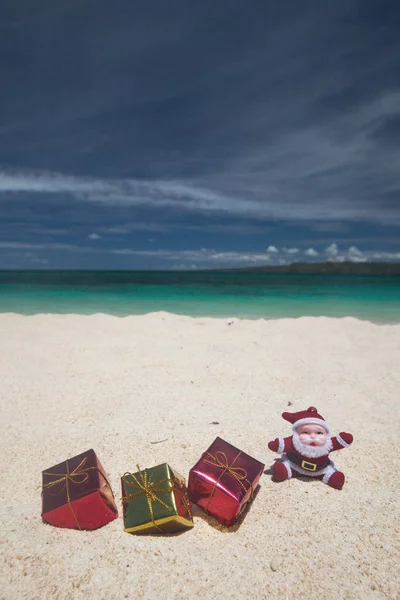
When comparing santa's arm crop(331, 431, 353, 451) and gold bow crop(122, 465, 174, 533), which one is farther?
santa's arm crop(331, 431, 353, 451)

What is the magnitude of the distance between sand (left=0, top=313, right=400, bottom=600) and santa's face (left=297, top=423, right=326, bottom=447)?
0.35 metres

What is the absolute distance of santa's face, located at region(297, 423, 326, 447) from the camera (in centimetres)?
300

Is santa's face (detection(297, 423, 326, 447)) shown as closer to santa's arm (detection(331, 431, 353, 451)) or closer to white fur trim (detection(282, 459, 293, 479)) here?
santa's arm (detection(331, 431, 353, 451))

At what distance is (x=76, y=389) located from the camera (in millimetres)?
4906

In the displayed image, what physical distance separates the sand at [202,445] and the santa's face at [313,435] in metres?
0.35

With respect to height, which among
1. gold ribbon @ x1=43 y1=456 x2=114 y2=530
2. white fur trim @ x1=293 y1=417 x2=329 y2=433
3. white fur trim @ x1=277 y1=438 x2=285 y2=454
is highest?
white fur trim @ x1=293 y1=417 x2=329 y2=433

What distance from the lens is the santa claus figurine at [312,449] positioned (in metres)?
2.99

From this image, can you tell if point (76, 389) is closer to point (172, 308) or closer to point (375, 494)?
point (375, 494)

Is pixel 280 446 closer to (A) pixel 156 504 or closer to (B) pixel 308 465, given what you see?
(B) pixel 308 465

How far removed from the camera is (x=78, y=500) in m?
2.35

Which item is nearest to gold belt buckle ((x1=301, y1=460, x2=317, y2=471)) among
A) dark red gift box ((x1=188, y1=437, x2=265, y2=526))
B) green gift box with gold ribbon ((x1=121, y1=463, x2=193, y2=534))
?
dark red gift box ((x1=188, y1=437, x2=265, y2=526))

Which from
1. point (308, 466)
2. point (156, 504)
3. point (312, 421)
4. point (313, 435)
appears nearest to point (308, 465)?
point (308, 466)

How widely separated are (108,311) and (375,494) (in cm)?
1300

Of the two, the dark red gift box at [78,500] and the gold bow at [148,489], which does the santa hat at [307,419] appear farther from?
the dark red gift box at [78,500]
